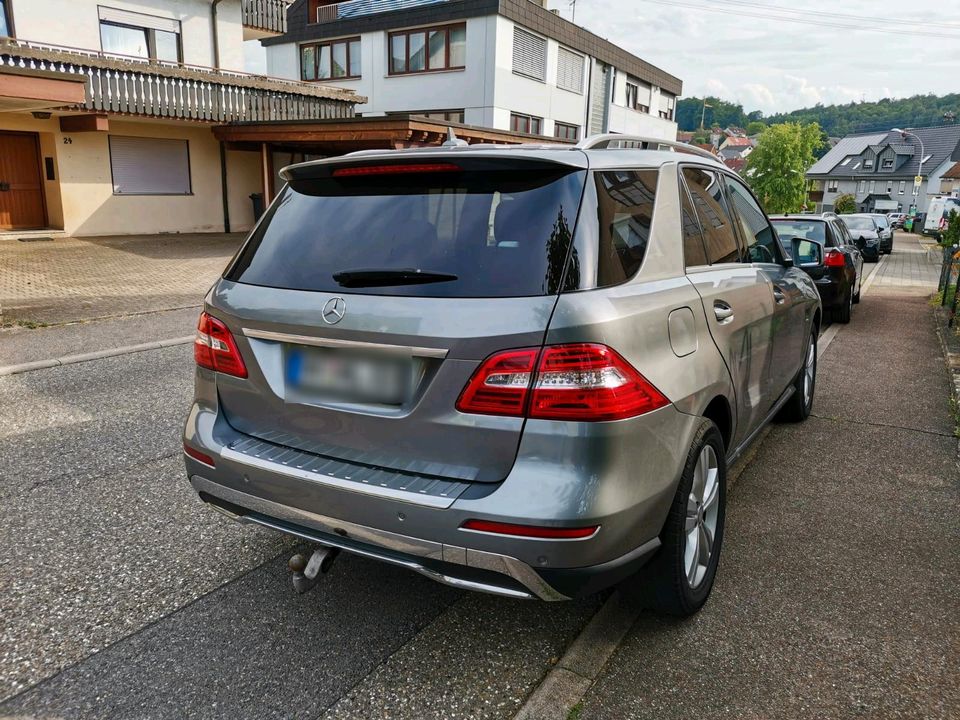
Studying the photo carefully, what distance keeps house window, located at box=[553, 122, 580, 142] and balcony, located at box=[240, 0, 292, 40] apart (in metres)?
12.9

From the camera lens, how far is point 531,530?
2318 mm

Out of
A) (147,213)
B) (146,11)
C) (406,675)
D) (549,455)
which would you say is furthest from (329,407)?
(146,11)

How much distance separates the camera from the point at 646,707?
8.36 feet

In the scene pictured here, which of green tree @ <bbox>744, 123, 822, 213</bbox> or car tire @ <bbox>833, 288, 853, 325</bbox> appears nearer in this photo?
car tire @ <bbox>833, 288, 853, 325</bbox>

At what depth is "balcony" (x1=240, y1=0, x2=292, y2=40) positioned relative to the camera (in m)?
25.0

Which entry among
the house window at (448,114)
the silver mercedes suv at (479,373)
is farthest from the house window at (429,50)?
the silver mercedes suv at (479,373)

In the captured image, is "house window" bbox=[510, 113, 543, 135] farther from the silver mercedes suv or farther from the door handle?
the silver mercedes suv

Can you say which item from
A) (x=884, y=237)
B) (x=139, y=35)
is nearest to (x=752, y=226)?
(x=139, y=35)

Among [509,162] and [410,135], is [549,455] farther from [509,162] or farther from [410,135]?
[410,135]

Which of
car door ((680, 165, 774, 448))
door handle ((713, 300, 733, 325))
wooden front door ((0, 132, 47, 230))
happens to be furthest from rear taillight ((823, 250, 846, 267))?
wooden front door ((0, 132, 47, 230))

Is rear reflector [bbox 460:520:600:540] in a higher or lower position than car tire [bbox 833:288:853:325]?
higher

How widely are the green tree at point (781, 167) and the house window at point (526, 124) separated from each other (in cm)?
2395

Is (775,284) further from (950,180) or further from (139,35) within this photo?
(950,180)

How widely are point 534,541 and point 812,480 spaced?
298cm
